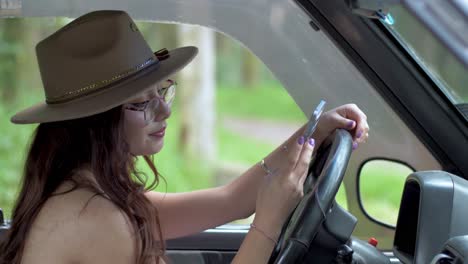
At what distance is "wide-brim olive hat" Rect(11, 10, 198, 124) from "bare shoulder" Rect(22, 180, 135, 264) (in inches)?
7.4

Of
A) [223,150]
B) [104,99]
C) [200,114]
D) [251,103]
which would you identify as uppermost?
[104,99]

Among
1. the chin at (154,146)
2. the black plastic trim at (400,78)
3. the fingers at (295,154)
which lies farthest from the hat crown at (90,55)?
the black plastic trim at (400,78)

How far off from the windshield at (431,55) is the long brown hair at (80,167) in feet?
2.44

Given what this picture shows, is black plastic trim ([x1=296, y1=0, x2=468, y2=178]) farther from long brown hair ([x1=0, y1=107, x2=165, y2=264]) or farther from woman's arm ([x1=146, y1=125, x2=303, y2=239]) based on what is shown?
long brown hair ([x1=0, y1=107, x2=165, y2=264])

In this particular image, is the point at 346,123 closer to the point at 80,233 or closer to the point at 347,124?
the point at 347,124

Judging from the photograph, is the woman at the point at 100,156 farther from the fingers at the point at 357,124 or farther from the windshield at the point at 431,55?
the windshield at the point at 431,55

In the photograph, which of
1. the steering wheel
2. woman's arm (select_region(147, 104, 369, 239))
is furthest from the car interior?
woman's arm (select_region(147, 104, 369, 239))

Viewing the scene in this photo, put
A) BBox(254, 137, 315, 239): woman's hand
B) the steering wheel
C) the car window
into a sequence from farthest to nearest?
the car window, BBox(254, 137, 315, 239): woman's hand, the steering wheel

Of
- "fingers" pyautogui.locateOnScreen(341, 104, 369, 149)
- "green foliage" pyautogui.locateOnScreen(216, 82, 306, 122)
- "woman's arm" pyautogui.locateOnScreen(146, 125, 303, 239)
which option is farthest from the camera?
"green foliage" pyautogui.locateOnScreen(216, 82, 306, 122)

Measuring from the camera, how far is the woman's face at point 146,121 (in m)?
1.86

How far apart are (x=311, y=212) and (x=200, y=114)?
19.2 feet

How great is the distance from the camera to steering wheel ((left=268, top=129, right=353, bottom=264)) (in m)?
1.62

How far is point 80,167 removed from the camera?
1.88m

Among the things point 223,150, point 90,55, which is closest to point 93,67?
point 90,55
